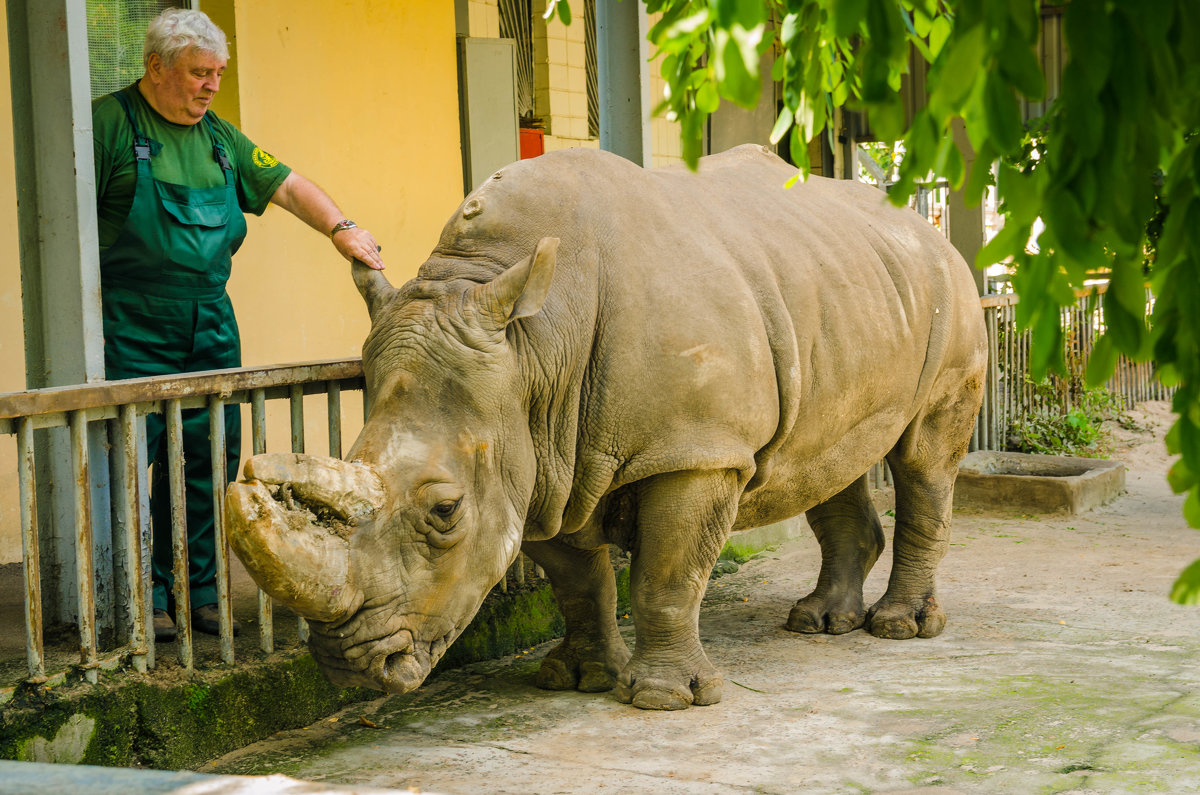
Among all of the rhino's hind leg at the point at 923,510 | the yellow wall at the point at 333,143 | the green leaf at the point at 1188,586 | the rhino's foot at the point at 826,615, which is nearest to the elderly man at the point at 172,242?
the yellow wall at the point at 333,143

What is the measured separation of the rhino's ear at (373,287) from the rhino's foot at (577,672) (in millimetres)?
1533

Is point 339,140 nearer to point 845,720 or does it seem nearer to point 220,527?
point 220,527

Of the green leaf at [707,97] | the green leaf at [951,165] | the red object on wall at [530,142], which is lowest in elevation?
the green leaf at [951,165]

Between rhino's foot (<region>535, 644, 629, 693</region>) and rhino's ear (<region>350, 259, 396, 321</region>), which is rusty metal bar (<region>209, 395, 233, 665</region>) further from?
rhino's foot (<region>535, 644, 629, 693</region>)

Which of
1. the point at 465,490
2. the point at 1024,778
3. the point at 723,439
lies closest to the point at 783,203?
the point at 723,439

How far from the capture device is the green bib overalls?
16.6 feet

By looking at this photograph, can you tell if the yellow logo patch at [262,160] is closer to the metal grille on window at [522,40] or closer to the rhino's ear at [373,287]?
the rhino's ear at [373,287]

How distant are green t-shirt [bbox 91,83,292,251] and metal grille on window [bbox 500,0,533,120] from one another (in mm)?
4872

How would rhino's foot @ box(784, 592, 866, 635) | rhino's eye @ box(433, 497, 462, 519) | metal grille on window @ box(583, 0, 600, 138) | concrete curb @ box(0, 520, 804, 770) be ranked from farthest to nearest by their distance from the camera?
metal grille on window @ box(583, 0, 600, 138) < rhino's foot @ box(784, 592, 866, 635) < rhino's eye @ box(433, 497, 462, 519) < concrete curb @ box(0, 520, 804, 770)

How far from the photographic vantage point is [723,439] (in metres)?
4.92

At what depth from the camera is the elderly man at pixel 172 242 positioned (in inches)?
198

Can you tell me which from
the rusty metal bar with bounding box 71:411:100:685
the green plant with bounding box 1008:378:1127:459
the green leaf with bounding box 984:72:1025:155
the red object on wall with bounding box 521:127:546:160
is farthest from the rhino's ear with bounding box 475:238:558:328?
the green plant with bounding box 1008:378:1127:459

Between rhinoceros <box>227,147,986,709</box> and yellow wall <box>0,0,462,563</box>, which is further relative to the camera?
yellow wall <box>0,0,462,563</box>

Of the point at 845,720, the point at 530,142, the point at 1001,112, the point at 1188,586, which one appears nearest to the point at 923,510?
the point at 845,720
